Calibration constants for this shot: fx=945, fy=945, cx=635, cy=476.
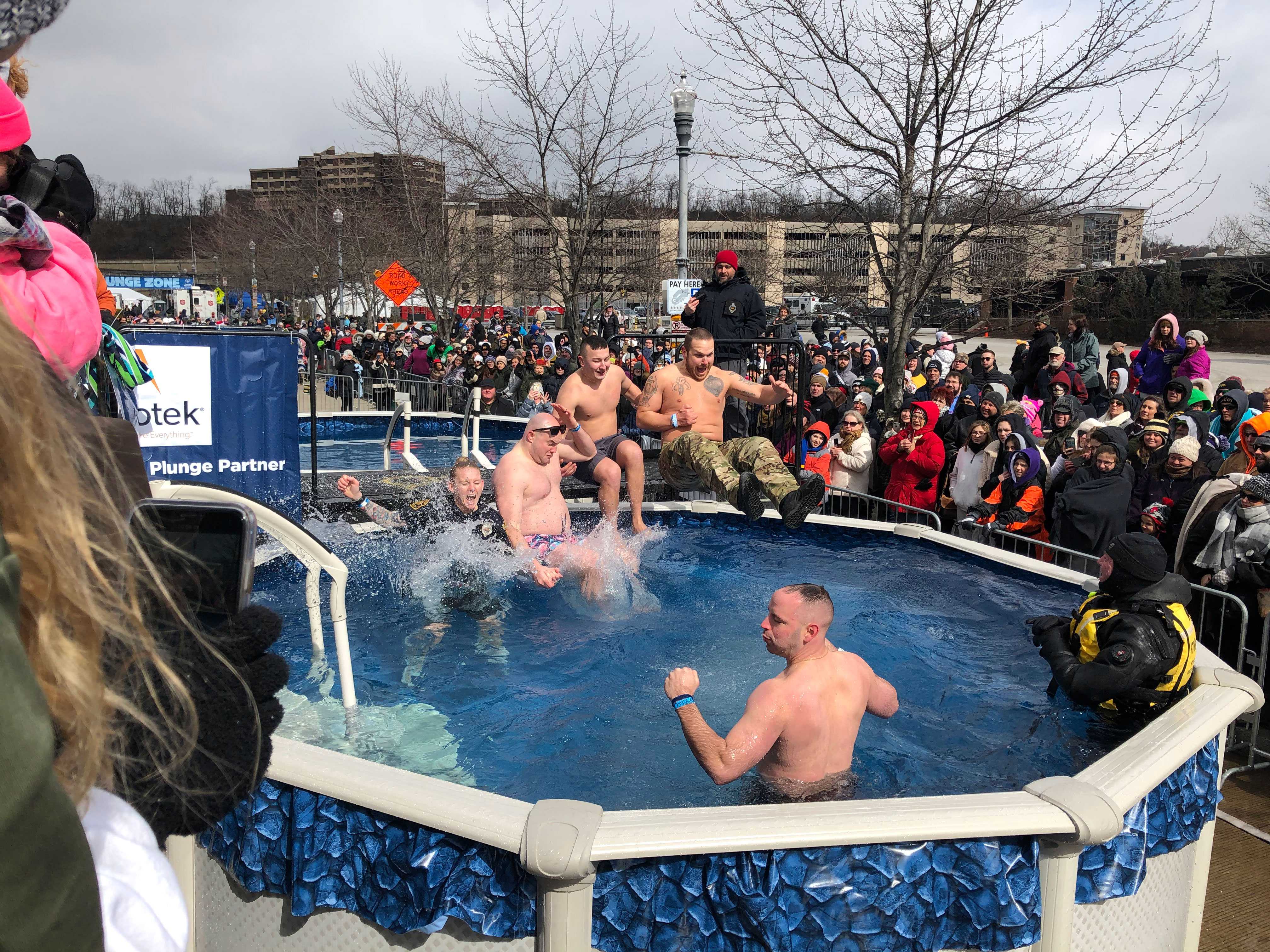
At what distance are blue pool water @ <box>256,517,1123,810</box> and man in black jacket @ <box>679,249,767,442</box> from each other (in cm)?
140

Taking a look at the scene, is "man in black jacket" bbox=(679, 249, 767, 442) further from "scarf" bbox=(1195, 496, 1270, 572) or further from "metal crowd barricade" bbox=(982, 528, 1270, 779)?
"scarf" bbox=(1195, 496, 1270, 572)

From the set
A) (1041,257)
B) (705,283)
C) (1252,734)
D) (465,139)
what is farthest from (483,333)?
(1252,734)

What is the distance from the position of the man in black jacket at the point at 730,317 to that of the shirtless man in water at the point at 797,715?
5.41 meters

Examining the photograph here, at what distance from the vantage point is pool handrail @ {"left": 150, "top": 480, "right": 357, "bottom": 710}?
2.96m

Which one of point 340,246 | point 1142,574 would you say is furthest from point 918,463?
point 340,246

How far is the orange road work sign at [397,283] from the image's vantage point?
16.4 m

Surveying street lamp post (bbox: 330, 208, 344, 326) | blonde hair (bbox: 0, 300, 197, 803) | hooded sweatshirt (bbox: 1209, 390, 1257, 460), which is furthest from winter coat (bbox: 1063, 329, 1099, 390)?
street lamp post (bbox: 330, 208, 344, 326)

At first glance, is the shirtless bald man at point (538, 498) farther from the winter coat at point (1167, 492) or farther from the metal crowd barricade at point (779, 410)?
the winter coat at point (1167, 492)

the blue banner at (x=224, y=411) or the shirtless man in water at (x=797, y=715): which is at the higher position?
the blue banner at (x=224, y=411)

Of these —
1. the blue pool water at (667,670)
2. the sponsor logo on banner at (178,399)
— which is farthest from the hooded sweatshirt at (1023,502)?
the sponsor logo on banner at (178,399)

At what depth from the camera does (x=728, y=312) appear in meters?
9.09

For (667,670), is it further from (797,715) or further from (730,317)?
(730,317)

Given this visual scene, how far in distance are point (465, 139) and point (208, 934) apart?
41.6 ft

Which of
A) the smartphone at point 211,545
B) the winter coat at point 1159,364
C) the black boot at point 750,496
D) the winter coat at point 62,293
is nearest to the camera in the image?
the smartphone at point 211,545
